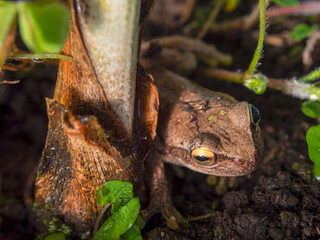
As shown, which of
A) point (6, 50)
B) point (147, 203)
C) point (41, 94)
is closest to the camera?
point (6, 50)

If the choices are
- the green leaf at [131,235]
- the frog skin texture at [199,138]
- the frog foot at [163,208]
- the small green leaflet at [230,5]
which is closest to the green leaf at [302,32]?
the small green leaflet at [230,5]

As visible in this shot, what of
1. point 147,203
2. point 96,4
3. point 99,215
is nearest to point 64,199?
point 99,215

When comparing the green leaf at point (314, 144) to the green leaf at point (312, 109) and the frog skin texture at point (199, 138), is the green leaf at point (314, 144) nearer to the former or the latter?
the frog skin texture at point (199, 138)

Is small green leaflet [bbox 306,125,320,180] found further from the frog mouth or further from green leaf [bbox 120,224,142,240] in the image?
green leaf [bbox 120,224,142,240]

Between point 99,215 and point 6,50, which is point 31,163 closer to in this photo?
point 99,215

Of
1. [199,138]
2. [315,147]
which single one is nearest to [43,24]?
[199,138]

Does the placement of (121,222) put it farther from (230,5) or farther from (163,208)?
(230,5)
